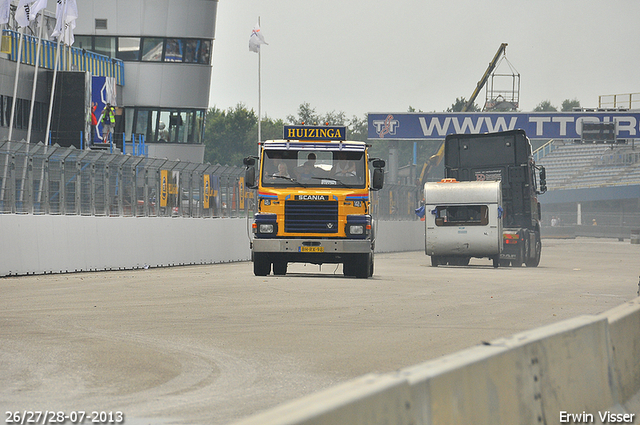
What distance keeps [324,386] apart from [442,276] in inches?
625

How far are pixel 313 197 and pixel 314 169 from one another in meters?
0.61

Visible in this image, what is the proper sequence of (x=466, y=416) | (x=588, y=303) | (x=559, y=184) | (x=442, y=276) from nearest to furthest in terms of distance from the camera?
(x=466, y=416), (x=588, y=303), (x=442, y=276), (x=559, y=184)

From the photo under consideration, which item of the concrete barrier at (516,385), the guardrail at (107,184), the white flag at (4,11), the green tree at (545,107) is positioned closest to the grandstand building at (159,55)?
the white flag at (4,11)

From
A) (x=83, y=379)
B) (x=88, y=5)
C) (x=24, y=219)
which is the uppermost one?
(x=88, y=5)

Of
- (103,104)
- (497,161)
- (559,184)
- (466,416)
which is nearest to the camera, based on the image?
(466,416)

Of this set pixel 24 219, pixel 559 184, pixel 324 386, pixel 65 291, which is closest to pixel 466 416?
pixel 324 386

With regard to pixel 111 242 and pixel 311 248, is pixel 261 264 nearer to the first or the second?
pixel 311 248

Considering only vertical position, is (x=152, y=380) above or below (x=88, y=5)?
below

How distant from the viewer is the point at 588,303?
611 inches

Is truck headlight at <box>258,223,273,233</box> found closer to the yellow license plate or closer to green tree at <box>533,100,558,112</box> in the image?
the yellow license plate

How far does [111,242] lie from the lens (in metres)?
23.6

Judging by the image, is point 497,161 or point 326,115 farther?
point 326,115

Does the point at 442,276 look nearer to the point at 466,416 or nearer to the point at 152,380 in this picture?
the point at 152,380

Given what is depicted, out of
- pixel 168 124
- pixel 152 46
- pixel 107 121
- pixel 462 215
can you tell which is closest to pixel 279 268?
pixel 462 215
